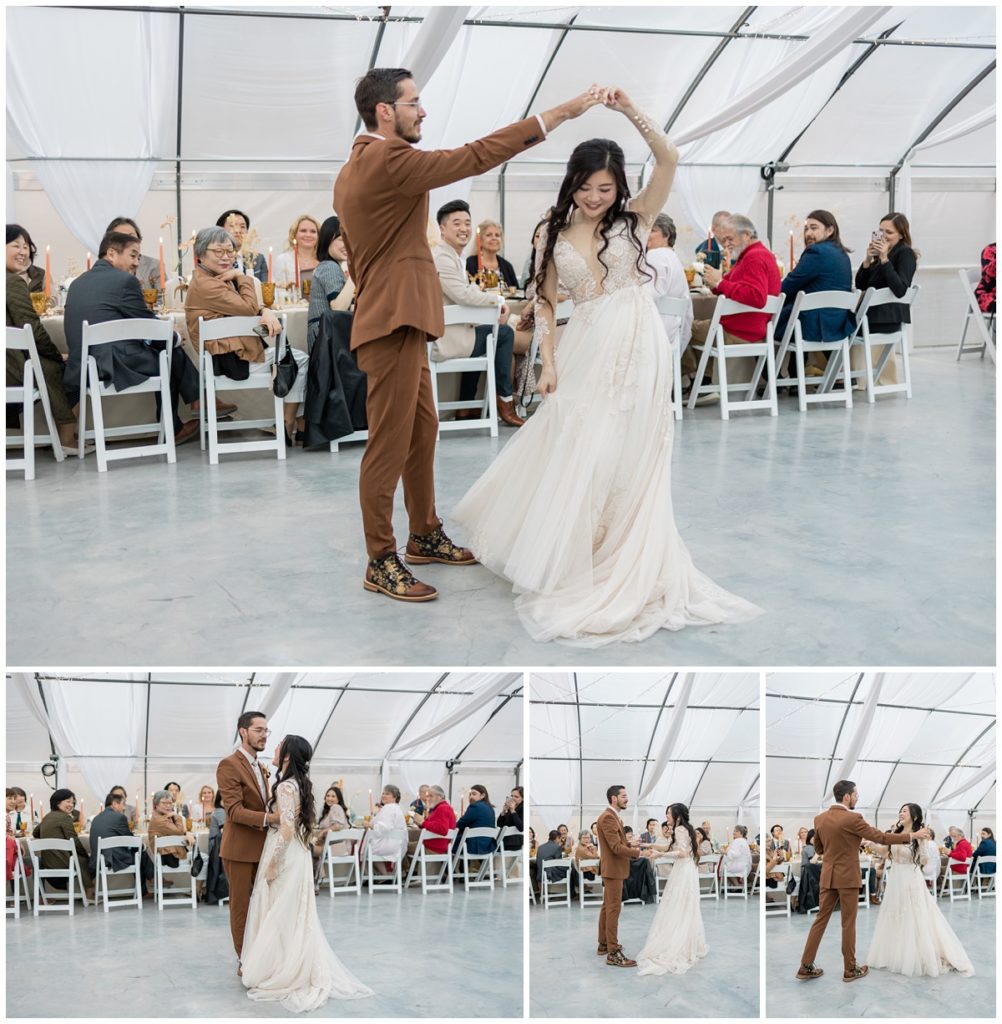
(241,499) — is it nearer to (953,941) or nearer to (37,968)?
(37,968)

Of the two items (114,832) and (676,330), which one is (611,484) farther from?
(676,330)

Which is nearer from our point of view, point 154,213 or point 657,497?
point 657,497

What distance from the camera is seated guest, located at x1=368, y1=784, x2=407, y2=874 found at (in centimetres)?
589

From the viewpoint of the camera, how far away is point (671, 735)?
385cm

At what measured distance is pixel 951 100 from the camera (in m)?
12.7

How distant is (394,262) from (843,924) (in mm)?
2659

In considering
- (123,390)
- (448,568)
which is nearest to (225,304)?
(123,390)

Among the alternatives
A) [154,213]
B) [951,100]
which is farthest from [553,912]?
[951,100]

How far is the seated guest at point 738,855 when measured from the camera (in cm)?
362

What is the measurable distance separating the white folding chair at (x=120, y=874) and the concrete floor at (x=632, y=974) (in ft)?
6.30

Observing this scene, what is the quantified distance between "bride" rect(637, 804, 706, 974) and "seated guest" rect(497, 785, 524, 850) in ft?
1.64

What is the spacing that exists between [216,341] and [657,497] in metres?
3.28

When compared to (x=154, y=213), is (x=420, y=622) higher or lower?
lower

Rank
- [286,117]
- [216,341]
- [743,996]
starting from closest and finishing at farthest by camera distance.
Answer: [743,996] → [216,341] → [286,117]
